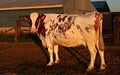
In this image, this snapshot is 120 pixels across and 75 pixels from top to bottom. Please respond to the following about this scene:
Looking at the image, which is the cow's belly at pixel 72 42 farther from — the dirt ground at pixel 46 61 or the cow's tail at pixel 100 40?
the dirt ground at pixel 46 61

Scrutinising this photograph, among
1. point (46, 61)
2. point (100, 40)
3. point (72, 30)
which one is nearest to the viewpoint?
point (100, 40)

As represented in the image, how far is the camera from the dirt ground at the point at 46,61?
36.9 feet

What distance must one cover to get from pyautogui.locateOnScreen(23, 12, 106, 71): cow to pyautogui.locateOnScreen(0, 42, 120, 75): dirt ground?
1.54 feet

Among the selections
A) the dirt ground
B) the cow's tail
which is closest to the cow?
the cow's tail

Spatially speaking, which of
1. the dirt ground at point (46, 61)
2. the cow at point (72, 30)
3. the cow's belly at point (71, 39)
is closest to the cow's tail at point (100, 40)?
the cow at point (72, 30)

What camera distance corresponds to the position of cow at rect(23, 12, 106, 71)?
11.5m

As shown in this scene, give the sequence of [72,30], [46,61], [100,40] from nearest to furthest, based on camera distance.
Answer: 1. [100,40]
2. [72,30]
3. [46,61]

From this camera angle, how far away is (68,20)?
12.3 m

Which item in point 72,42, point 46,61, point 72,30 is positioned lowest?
point 46,61

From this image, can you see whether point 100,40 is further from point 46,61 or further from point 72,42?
point 46,61

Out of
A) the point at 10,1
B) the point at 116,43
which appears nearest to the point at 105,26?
the point at 10,1

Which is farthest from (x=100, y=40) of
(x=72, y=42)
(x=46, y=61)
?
(x=46, y=61)

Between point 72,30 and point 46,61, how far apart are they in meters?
2.33

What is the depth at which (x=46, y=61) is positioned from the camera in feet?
45.1
